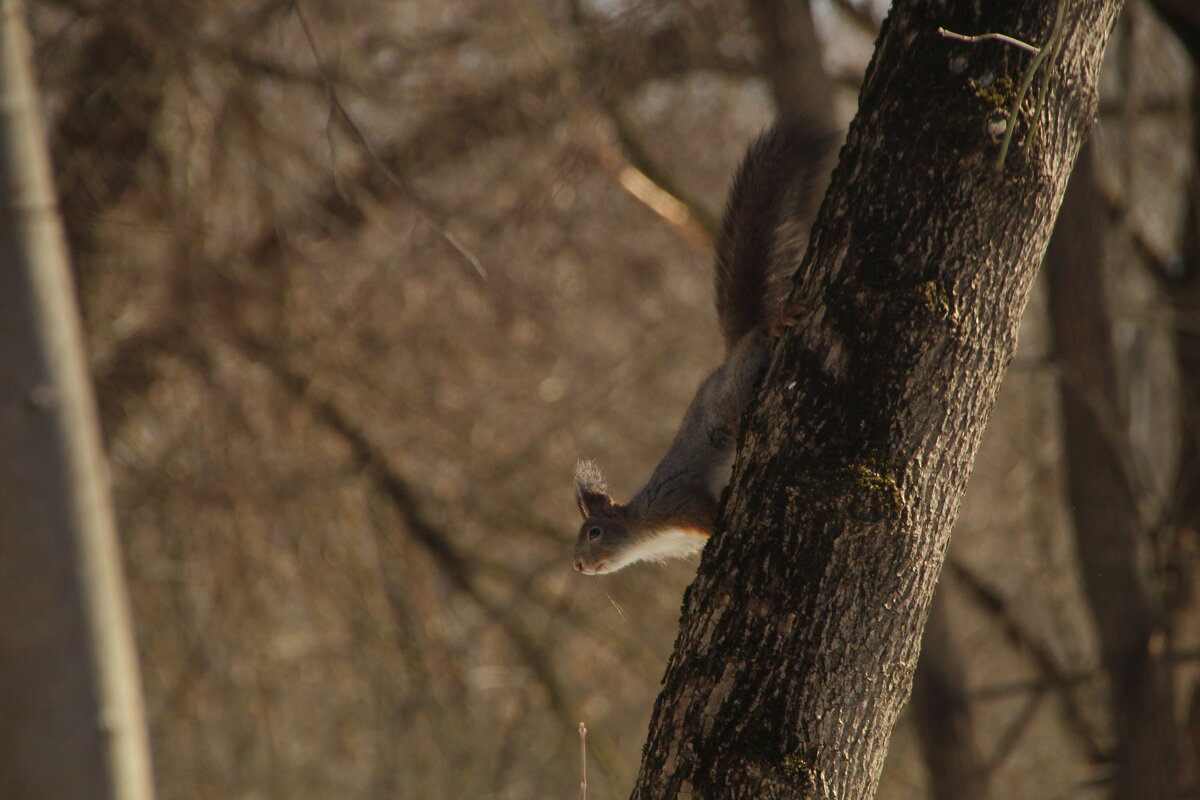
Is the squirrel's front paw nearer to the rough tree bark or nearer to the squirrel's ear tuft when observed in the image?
the rough tree bark

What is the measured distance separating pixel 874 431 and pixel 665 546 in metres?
1.20

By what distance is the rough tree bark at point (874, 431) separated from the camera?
1.67m

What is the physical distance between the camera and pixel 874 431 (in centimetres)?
170

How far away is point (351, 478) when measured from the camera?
5.77 meters

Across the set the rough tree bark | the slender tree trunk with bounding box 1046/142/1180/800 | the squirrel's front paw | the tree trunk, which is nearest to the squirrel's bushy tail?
the squirrel's front paw

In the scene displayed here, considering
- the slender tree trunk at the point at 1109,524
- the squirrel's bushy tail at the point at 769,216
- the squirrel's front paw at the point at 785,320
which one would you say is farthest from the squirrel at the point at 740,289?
the slender tree trunk at the point at 1109,524

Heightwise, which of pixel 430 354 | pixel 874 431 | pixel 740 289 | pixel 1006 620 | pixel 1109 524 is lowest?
pixel 1006 620

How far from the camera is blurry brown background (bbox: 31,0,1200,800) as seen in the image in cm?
509

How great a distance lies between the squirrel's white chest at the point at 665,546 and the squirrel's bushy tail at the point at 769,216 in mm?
479

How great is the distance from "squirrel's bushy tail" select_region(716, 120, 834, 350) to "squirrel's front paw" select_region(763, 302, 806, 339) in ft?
0.98

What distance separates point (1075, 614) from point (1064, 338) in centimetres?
314

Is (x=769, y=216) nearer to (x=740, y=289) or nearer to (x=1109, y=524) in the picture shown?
(x=740, y=289)

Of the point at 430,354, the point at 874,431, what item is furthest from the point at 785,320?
the point at 430,354

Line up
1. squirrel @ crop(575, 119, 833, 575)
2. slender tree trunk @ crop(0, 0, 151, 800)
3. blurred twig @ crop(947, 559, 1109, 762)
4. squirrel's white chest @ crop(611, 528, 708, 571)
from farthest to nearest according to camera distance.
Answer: blurred twig @ crop(947, 559, 1109, 762), squirrel's white chest @ crop(611, 528, 708, 571), squirrel @ crop(575, 119, 833, 575), slender tree trunk @ crop(0, 0, 151, 800)
